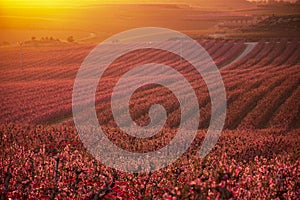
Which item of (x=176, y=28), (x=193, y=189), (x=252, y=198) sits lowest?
(x=176, y=28)

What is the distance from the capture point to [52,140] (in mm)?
14719

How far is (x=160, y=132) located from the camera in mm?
17172

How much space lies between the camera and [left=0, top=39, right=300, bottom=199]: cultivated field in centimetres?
747

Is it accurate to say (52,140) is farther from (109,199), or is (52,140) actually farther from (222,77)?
(222,77)

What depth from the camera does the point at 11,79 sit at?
37.1m

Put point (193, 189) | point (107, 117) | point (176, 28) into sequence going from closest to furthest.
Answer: point (193, 189) < point (107, 117) < point (176, 28)

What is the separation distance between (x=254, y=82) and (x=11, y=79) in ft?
63.2

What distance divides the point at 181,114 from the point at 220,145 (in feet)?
24.8

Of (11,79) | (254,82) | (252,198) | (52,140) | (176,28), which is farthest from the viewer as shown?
(176,28)

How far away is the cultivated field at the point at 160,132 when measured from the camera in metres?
7.47

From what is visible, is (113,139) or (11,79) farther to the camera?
(11,79)

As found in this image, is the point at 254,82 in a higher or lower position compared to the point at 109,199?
lower

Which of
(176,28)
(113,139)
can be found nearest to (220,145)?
(113,139)

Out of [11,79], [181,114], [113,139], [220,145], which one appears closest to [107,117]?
[181,114]
